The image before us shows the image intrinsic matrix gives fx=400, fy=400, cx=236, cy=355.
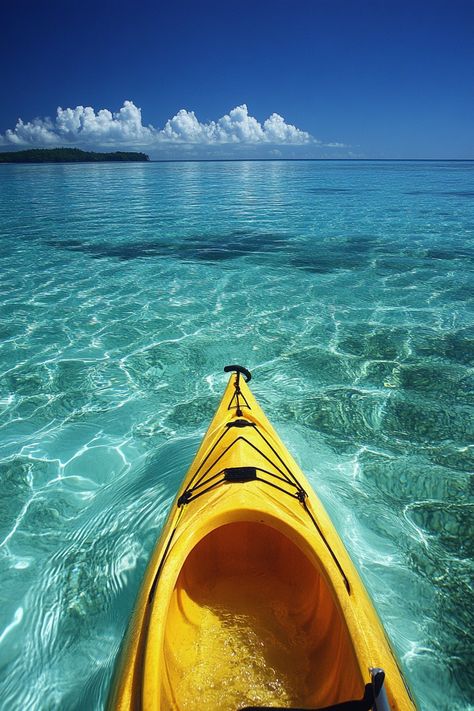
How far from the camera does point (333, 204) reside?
30203 mm

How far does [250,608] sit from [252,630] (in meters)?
0.21

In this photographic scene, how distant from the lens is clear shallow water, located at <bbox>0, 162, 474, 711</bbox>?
3908 millimetres

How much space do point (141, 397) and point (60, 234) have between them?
642 inches

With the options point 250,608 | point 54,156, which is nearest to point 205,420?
point 250,608

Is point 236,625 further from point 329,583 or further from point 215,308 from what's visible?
point 215,308

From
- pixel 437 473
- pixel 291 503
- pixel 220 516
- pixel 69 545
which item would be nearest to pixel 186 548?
pixel 220 516

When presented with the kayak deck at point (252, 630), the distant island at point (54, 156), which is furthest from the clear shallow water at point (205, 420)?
the distant island at point (54, 156)

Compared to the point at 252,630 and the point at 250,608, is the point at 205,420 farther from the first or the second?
the point at 252,630

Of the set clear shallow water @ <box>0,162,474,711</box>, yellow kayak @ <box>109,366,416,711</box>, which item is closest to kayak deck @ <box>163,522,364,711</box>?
yellow kayak @ <box>109,366,416,711</box>

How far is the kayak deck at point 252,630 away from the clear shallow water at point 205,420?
88 centimetres

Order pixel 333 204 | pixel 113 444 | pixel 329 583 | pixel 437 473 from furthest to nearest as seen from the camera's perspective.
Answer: pixel 333 204
pixel 113 444
pixel 437 473
pixel 329 583

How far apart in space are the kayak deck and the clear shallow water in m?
0.88

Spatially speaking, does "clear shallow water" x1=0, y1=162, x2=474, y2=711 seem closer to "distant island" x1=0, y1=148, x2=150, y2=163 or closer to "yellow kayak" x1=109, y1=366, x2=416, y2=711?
"yellow kayak" x1=109, y1=366, x2=416, y2=711

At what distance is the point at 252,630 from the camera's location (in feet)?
11.3
